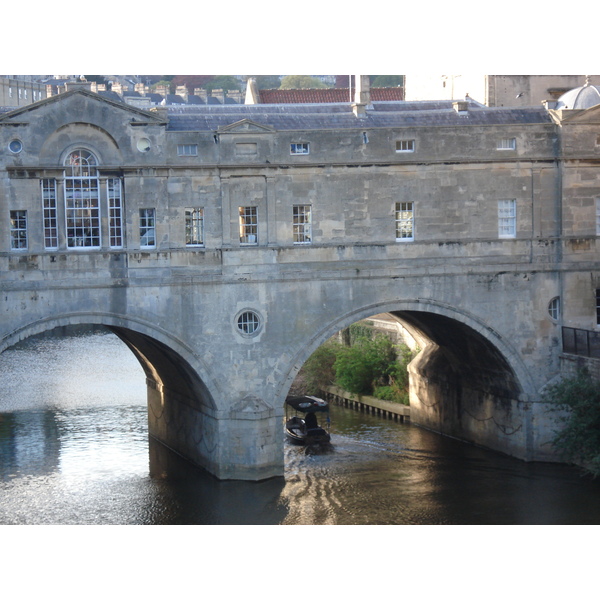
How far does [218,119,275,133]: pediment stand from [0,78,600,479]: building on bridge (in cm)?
8

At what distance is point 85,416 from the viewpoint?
49219 millimetres

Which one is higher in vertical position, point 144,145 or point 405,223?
point 144,145

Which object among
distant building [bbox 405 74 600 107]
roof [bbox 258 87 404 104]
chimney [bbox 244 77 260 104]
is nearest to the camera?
distant building [bbox 405 74 600 107]

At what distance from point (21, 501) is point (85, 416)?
13.5 meters

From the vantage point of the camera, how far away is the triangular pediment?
1368 inches

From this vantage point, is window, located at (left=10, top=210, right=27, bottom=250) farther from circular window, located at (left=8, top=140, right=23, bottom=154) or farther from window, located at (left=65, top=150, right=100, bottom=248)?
circular window, located at (left=8, top=140, right=23, bottom=154)

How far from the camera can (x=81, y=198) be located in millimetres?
35562

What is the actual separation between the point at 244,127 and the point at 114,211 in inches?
203

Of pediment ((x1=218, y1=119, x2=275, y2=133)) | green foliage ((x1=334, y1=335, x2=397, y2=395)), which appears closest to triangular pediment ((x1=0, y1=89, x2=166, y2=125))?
pediment ((x1=218, y1=119, x2=275, y2=133))

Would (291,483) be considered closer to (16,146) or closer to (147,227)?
(147,227)

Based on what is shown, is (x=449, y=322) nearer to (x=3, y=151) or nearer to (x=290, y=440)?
Result: (x=290, y=440)

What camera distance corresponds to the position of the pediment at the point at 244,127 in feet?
119

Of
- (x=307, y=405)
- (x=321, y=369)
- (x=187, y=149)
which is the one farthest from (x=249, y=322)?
(x=321, y=369)

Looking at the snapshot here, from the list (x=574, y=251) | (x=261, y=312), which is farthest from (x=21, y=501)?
(x=574, y=251)
